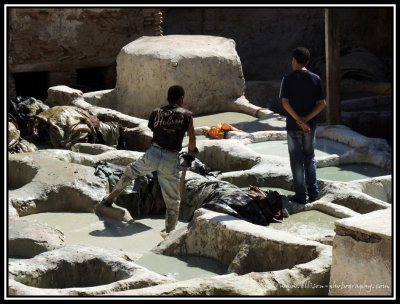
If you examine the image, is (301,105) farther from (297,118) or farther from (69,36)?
(69,36)

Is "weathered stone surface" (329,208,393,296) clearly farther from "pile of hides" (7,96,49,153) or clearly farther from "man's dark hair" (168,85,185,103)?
"pile of hides" (7,96,49,153)

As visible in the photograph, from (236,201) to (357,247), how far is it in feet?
8.68

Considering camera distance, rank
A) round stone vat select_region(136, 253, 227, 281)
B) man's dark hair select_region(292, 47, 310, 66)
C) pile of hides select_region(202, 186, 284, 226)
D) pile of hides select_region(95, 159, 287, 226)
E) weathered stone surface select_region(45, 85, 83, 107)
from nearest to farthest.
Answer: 1. round stone vat select_region(136, 253, 227, 281)
2. pile of hides select_region(202, 186, 284, 226)
3. pile of hides select_region(95, 159, 287, 226)
4. man's dark hair select_region(292, 47, 310, 66)
5. weathered stone surface select_region(45, 85, 83, 107)

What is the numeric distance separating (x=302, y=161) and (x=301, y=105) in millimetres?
634

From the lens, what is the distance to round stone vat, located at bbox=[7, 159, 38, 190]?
10.5 m

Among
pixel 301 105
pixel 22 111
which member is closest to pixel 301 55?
pixel 301 105

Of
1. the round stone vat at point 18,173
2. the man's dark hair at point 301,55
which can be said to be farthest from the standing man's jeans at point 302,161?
the round stone vat at point 18,173

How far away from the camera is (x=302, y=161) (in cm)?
930

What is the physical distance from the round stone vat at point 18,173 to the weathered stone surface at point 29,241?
2328mm

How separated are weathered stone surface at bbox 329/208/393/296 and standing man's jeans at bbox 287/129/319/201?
2.94 m

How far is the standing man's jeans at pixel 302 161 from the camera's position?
921 cm

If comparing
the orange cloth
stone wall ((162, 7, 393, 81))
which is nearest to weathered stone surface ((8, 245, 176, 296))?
the orange cloth

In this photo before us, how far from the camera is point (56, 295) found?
227 inches

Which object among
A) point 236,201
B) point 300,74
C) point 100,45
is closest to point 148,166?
point 236,201
